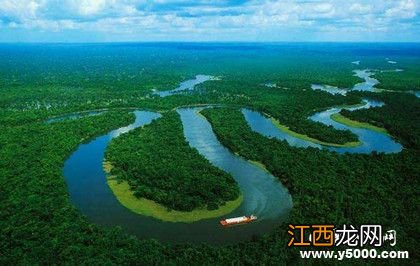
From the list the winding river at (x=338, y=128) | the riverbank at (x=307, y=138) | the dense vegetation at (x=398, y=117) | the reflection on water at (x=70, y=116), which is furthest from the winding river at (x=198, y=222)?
the dense vegetation at (x=398, y=117)

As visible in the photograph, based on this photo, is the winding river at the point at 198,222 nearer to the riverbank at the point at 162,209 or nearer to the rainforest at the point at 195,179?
the rainforest at the point at 195,179

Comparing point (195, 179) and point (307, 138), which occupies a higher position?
point (195, 179)

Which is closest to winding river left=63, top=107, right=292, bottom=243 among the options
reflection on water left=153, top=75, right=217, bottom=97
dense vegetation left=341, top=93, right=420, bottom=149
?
dense vegetation left=341, top=93, right=420, bottom=149

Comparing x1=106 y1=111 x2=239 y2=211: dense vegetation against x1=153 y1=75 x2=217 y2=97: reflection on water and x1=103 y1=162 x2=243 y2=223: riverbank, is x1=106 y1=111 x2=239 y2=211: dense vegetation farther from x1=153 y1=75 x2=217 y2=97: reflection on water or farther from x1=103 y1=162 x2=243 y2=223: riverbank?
x1=153 y1=75 x2=217 y2=97: reflection on water

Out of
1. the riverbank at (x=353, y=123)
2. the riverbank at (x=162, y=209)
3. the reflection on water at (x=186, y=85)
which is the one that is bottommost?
the reflection on water at (x=186, y=85)

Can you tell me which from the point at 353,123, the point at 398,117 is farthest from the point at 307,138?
the point at 398,117

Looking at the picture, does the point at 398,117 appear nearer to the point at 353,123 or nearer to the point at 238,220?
the point at 353,123
